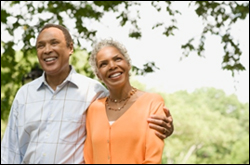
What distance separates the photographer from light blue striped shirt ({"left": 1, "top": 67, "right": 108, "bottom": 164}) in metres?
3.26

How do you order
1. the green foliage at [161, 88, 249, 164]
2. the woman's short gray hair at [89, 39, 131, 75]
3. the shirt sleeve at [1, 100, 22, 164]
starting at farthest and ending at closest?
the green foliage at [161, 88, 249, 164] → the shirt sleeve at [1, 100, 22, 164] → the woman's short gray hair at [89, 39, 131, 75]

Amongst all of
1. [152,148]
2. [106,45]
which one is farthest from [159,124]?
[106,45]

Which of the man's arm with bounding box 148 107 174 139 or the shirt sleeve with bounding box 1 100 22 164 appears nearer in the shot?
the man's arm with bounding box 148 107 174 139

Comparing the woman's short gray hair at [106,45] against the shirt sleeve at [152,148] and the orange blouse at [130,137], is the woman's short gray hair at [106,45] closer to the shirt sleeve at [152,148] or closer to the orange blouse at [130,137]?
the orange blouse at [130,137]

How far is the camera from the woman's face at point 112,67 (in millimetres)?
3107

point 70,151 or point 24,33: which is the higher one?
point 24,33

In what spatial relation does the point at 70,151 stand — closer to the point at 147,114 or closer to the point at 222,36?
the point at 147,114

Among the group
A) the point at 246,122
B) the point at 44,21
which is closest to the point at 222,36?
the point at 44,21

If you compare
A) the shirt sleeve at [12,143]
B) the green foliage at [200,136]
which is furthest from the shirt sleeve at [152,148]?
the green foliage at [200,136]

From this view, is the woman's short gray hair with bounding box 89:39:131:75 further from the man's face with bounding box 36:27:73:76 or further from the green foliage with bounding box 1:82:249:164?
the green foliage with bounding box 1:82:249:164

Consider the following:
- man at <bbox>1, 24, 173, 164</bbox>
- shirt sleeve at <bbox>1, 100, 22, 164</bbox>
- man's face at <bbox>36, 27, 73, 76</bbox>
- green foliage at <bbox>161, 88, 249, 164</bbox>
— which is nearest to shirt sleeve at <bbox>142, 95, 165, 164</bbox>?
man at <bbox>1, 24, 173, 164</bbox>

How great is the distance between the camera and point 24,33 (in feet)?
25.1

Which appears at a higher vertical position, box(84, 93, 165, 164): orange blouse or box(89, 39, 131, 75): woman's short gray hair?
box(89, 39, 131, 75): woman's short gray hair

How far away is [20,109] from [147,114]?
3.88ft
